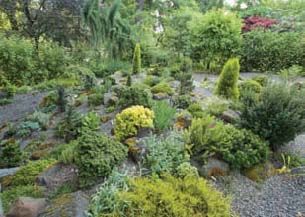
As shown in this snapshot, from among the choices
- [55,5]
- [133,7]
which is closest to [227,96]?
[55,5]

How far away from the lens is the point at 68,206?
9.40 feet

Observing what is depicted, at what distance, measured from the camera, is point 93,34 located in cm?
1207

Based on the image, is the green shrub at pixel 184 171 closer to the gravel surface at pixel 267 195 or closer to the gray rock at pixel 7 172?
the gravel surface at pixel 267 195

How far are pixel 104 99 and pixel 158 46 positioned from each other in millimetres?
7046

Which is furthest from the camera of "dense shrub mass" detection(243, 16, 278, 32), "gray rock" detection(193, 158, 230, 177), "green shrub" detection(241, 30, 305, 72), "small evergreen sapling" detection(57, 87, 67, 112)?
"dense shrub mass" detection(243, 16, 278, 32)

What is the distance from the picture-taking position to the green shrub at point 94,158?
10.8 feet

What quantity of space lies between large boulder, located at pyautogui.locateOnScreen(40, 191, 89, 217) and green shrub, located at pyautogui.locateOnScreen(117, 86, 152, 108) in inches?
87.9

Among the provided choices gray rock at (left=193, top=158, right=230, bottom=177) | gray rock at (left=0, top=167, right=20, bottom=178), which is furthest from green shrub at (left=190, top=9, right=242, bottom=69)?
gray rock at (left=0, top=167, right=20, bottom=178)

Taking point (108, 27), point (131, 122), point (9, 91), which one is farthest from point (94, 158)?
point (108, 27)

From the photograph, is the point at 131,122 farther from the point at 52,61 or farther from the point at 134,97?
the point at 52,61

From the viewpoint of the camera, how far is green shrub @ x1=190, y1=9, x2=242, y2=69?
33.7 feet

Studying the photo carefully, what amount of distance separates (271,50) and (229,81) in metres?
4.58

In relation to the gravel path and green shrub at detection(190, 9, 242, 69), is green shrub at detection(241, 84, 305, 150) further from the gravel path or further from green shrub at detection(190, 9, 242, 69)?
green shrub at detection(190, 9, 242, 69)

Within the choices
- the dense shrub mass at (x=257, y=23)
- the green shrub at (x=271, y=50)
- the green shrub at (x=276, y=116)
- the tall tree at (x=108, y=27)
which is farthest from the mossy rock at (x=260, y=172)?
the tall tree at (x=108, y=27)
